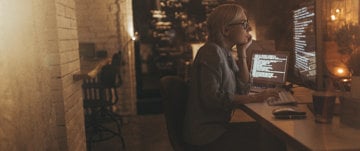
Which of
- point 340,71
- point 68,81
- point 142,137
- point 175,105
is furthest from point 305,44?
point 142,137

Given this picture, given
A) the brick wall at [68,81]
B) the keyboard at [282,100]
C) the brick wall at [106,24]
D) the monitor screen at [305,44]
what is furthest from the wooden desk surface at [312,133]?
the brick wall at [106,24]

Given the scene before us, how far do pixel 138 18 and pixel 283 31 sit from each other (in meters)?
4.19

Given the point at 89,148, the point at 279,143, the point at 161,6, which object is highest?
the point at 161,6

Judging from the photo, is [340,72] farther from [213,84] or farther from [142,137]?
[142,137]

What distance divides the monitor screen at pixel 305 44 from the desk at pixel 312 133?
0.34m

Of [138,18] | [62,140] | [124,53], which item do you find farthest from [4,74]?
[138,18]

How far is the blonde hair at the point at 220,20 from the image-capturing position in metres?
2.41

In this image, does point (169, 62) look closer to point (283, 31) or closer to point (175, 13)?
point (175, 13)

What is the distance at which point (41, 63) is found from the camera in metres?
2.45

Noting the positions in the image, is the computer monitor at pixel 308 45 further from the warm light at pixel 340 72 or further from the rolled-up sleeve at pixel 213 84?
the rolled-up sleeve at pixel 213 84

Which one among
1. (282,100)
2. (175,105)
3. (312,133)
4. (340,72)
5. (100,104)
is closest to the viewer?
(312,133)

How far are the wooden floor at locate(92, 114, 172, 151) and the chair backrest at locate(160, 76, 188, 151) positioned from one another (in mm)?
2089

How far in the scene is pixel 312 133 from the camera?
1.57m

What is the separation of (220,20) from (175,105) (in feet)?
1.84
